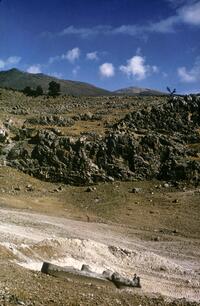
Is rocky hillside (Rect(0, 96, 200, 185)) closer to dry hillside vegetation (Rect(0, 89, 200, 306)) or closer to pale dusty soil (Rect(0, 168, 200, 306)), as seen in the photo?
dry hillside vegetation (Rect(0, 89, 200, 306))

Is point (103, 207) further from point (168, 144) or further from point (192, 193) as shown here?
point (168, 144)

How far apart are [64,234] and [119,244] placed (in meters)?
2.35

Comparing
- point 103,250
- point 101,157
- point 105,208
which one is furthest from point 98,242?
point 101,157

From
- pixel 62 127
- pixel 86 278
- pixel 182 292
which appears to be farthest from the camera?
pixel 62 127

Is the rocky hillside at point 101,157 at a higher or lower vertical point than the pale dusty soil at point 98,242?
higher

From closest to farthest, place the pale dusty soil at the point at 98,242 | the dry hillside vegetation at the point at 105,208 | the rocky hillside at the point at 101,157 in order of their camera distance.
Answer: the pale dusty soil at the point at 98,242, the dry hillside vegetation at the point at 105,208, the rocky hillside at the point at 101,157

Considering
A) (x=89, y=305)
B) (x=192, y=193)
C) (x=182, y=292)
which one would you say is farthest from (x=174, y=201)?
(x=89, y=305)

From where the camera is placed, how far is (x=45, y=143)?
35938mm

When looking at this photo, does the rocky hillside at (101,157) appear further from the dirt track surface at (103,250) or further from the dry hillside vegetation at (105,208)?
the dirt track surface at (103,250)

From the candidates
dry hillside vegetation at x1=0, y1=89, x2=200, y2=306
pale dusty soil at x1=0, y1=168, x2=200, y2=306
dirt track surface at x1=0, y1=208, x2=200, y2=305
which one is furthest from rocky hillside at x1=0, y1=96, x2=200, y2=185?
dirt track surface at x1=0, y1=208, x2=200, y2=305

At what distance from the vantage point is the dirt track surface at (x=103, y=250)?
19.8 metres

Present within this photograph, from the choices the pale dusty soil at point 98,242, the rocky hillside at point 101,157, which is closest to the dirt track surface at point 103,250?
the pale dusty soil at point 98,242

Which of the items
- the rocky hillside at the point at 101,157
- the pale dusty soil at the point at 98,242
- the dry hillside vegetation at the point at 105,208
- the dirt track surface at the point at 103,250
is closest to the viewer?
the pale dusty soil at the point at 98,242

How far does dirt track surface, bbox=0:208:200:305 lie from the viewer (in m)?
19.8
